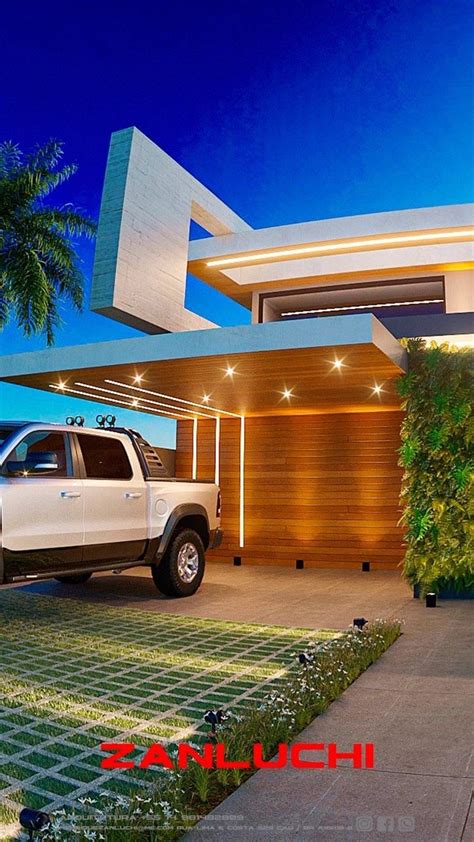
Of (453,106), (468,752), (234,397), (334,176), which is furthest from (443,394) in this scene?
(334,176)

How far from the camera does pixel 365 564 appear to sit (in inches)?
524

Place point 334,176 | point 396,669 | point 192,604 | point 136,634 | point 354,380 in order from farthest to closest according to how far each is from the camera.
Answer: point 334,176, point 354,380, point 192,604, point 136,634, point 396,669

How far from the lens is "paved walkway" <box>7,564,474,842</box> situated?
318cm

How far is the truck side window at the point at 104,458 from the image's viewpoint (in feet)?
27.6

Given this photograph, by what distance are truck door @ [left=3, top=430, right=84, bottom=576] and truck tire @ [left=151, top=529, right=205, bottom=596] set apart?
168 centimetres

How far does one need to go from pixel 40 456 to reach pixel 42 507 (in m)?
0.54

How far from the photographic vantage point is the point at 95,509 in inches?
324

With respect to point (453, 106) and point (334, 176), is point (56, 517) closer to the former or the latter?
point (453, 106)

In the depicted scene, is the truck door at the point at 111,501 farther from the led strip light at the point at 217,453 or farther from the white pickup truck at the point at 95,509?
the led strip light at the point at 217,453

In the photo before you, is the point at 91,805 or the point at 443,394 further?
the point at 443,394

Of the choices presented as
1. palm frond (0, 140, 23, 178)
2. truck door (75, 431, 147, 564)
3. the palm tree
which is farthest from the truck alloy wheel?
palm frond (0, 140, 23, 178)

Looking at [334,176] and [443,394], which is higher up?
[334,176]

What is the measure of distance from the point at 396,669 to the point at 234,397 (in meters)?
6.68

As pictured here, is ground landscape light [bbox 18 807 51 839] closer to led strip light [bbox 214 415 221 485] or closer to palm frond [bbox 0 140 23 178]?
led strip light [bbox 214 415 221 485]
